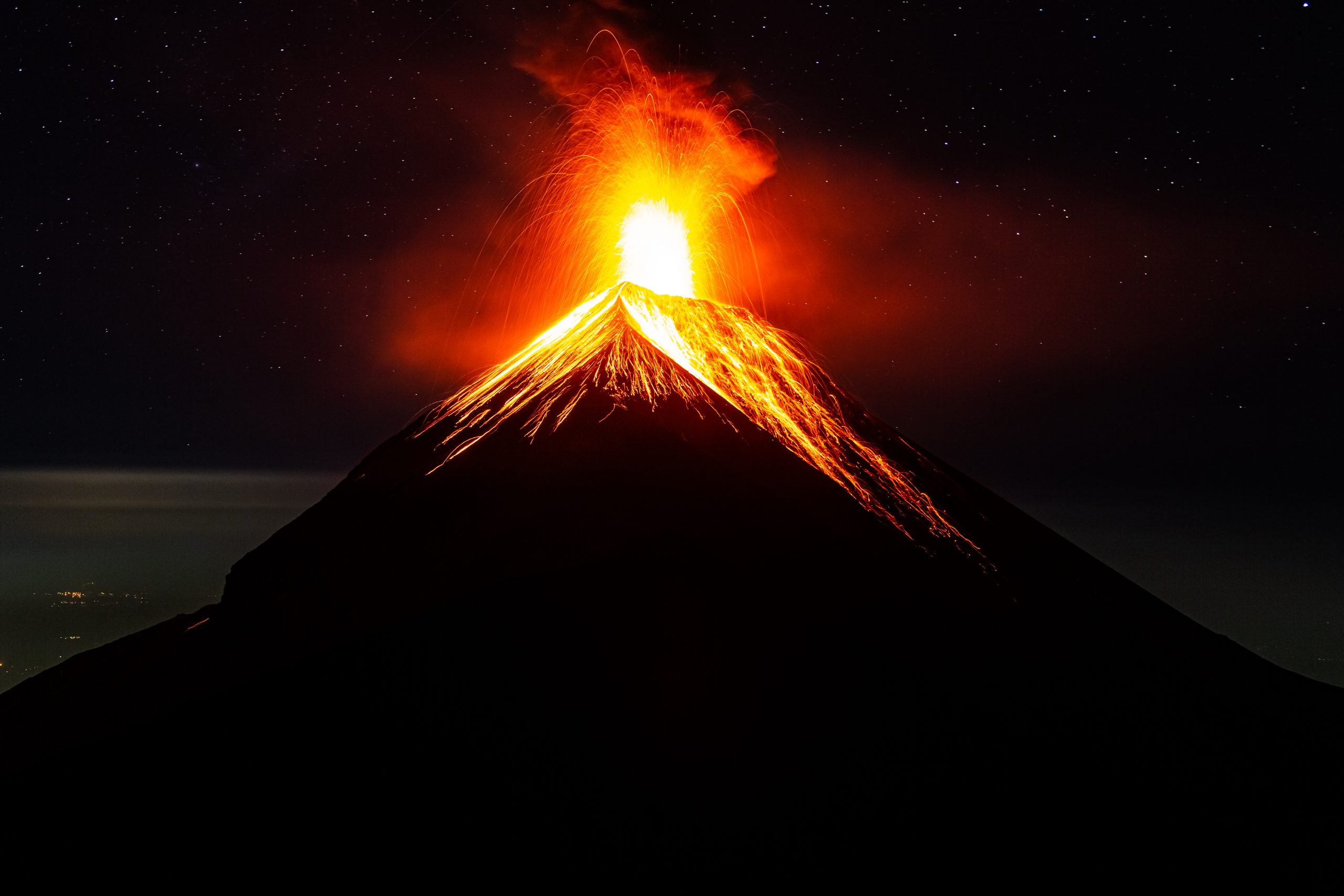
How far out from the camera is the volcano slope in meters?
11.9

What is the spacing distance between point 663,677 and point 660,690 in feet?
0.87

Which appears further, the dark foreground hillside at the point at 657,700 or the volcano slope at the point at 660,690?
the volcano slope at the point at 660,690

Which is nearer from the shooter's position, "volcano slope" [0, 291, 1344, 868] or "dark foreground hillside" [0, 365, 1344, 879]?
"dark foreground hillside" [0, 365, 1344, 879]

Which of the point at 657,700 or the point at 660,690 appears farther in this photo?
the point at 660,690

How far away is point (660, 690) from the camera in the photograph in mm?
13500

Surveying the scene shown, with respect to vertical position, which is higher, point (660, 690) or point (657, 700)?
point (660, 690)

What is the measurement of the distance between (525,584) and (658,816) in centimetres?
525

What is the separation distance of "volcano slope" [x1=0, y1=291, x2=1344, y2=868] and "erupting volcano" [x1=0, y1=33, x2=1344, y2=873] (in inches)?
2.3

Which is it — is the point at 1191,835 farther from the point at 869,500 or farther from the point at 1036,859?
the point at 869,500

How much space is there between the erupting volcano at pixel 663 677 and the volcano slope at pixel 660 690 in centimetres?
6

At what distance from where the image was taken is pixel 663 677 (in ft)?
45.0

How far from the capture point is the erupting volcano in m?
11.9

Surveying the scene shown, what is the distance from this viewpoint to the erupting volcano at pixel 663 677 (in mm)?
11922

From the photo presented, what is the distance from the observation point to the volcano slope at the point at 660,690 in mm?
11906
